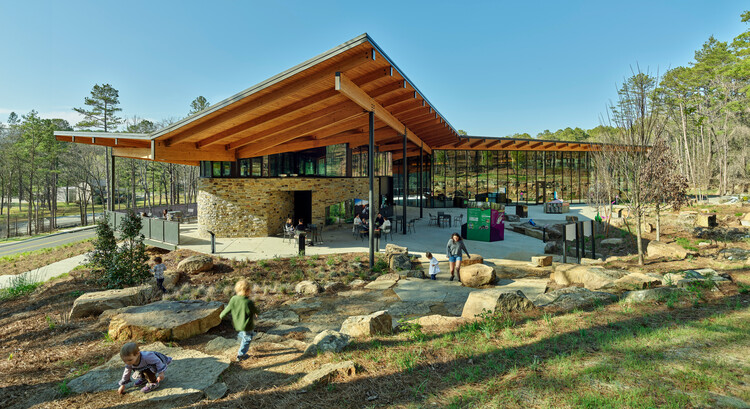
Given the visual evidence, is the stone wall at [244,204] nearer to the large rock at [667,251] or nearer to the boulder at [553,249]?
the boulder at [553,249]

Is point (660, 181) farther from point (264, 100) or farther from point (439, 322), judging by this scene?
point (264, 100)

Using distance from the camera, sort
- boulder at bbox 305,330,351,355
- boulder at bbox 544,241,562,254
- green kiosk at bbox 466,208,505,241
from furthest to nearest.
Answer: green kiosk at bbox 466,208,505,241
boulder at bbox 544,241,562,254
boulder at bbox 305,330,351,355

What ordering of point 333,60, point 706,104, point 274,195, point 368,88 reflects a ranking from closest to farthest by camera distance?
point 333,60 → point 368,88 → point 274,195 → point 706,104

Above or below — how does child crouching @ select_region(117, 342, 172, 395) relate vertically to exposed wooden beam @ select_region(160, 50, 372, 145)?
below

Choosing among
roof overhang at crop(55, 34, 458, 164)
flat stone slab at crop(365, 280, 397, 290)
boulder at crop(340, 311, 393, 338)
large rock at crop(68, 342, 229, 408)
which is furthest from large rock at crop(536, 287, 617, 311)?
roof overhang at crop(55, 34, 458, 164)

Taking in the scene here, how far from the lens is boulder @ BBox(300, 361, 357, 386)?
11.0ft

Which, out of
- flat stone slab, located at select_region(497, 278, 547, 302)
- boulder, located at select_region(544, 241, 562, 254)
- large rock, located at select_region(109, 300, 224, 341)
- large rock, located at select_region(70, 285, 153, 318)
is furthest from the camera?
boulder, located at select_region(544, 241, 562, 254)

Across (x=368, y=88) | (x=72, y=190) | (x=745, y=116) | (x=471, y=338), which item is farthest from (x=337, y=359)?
(x=72, y=190)

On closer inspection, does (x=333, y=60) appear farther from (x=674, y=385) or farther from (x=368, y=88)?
(x=674, y=385)

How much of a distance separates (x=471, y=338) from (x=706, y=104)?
181 ft

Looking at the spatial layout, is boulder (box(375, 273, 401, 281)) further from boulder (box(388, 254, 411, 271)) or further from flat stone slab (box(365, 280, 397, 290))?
boulder (box(388, 254, 411, 271))

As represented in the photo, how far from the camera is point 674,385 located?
281cm

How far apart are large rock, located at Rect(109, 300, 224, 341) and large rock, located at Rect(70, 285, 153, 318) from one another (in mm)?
1617

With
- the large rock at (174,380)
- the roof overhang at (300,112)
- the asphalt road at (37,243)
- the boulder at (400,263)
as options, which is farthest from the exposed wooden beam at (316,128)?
the asphalt road at (37,243)
